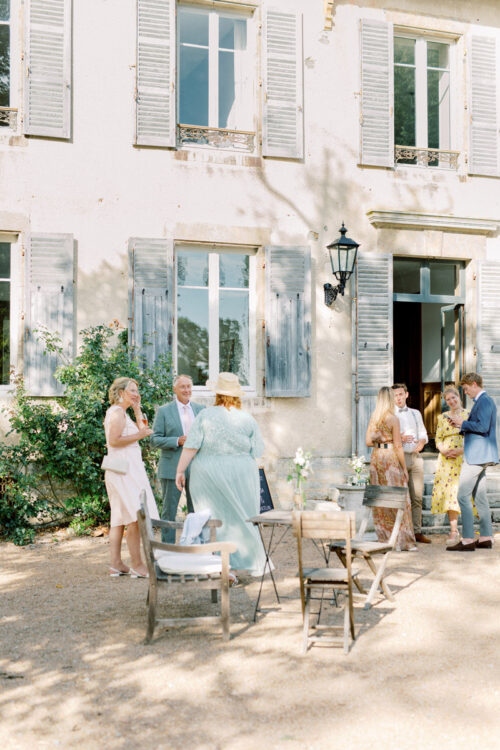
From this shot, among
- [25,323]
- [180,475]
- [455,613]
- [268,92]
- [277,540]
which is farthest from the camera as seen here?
[268,92]

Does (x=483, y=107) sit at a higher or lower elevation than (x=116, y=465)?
higher

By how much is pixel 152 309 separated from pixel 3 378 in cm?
175

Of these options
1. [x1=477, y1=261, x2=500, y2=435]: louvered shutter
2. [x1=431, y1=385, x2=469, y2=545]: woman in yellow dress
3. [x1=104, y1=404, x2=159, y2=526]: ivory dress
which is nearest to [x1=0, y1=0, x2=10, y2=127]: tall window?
[x1=104, y1=404, x2=159, y2=526]: ivory dress

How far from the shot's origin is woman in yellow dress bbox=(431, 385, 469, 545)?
8.12 meters

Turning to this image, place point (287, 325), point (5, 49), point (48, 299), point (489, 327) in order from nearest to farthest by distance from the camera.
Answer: point (48, 299), point (5, 49), point (287, 325), point (489, 327)

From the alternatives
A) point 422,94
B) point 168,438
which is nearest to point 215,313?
point 168,438

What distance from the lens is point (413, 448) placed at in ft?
27.0

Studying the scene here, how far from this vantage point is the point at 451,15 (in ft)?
33.8

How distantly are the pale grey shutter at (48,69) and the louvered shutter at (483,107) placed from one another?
500 cm

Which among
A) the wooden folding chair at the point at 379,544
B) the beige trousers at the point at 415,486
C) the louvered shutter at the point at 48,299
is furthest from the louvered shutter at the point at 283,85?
the wooden folding chair at the point at 379,544

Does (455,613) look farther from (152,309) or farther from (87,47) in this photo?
(87,47)

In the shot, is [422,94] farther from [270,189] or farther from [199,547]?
[199,547]

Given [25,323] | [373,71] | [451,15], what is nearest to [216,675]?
[25,323]

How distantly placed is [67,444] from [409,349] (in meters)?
6.57
